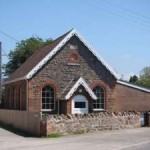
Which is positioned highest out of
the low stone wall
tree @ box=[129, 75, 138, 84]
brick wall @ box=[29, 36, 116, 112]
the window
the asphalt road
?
tree @ box=[129, 75, 138, 84]

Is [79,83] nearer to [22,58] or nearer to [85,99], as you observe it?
[85,99]

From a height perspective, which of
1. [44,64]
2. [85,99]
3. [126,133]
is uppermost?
[44,64]

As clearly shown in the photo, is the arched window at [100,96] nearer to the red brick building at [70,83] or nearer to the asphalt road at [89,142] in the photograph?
the red brick building at [70,83]

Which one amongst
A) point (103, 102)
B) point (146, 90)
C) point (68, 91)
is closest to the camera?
point (68, 91)

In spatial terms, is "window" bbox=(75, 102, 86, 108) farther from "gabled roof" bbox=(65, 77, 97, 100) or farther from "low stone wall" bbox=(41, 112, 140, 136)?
"low stone wall" bbox=(41, 112, 140, 136)

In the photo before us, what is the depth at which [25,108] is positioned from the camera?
35.1 m

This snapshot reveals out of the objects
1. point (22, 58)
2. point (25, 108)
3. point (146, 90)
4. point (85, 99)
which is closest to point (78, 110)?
point (85, 99)

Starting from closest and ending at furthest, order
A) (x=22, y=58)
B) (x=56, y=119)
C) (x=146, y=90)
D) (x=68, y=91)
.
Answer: (x=56, y=119), (x=68, y=91), (x=146, y=90), (x=22, y=58)

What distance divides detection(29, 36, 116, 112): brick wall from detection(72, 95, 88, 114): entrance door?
79 cm

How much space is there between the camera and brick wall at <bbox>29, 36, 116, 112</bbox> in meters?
34.4

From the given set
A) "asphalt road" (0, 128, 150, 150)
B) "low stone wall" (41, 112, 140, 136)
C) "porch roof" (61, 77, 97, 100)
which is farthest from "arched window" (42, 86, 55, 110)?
"asphalt road" (0, 128, 150, 150)

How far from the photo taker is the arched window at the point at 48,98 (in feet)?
115

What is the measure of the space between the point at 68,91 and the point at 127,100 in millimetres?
7412

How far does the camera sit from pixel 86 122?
28703 mm
